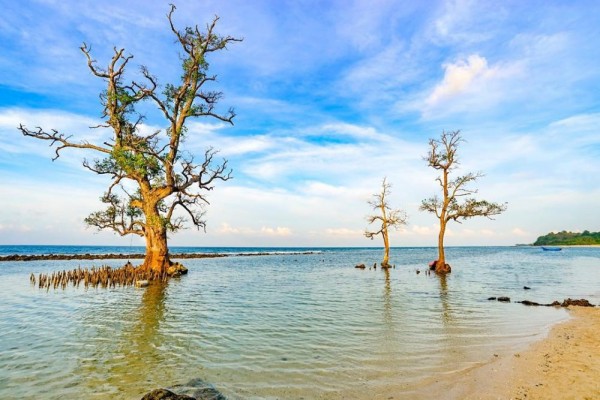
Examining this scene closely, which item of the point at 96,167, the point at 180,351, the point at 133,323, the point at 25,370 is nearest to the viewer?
the point at 25,370

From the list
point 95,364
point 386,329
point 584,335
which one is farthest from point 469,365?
point 95,364

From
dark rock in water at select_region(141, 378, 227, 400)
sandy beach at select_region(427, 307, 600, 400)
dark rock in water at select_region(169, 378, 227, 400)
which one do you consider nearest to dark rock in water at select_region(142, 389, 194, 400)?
dark rock in water at select_region(141, 378, 227, 400)

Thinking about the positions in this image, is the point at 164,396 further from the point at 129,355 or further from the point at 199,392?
the point at 129,355

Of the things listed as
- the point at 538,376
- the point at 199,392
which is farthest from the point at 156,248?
the point at 538,376

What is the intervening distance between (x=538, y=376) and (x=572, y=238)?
20915cm

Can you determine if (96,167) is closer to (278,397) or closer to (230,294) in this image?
(230,294)

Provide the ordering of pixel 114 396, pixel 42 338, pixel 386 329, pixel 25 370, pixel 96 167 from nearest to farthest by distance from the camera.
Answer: pixel 114 396 → pixel 25 370 → pixel 42 338 → pixel 386 329 → pixel 96 167

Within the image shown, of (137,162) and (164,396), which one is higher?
(137,162)

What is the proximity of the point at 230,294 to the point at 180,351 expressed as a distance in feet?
39.3

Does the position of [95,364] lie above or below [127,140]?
below

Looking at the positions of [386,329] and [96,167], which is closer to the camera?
[386,329]

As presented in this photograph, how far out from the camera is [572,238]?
171m

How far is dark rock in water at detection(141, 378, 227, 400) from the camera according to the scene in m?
5.55

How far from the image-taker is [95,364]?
848cm
